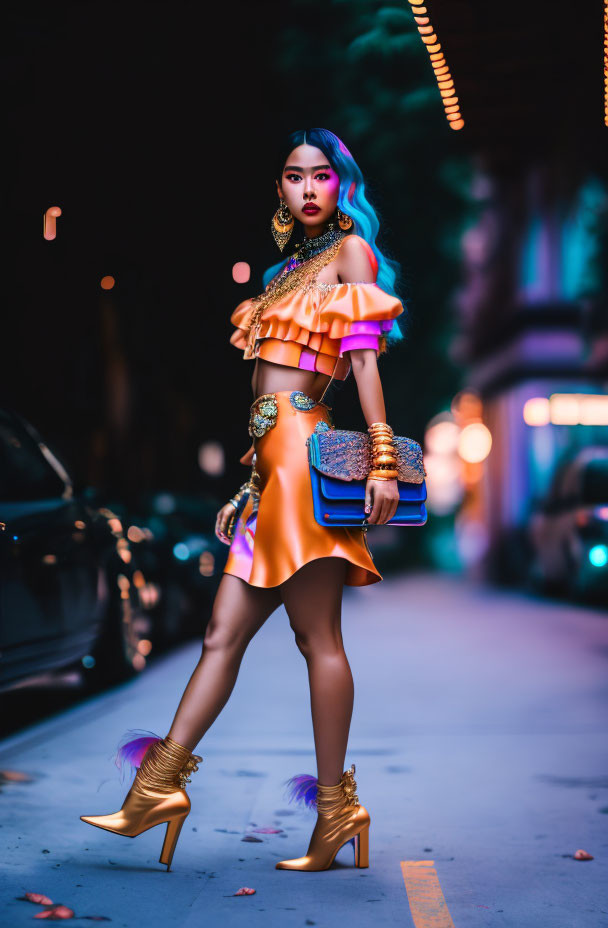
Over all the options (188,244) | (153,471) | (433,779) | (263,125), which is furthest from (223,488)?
(433,779)

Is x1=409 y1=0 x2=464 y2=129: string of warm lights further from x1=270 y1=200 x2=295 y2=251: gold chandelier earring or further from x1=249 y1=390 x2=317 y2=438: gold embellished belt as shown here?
x1=249 y1=390 x2=317 y2=438: gold embellished belt

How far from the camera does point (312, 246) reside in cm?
385

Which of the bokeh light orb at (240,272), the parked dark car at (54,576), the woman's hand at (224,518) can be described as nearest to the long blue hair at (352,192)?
the woman's hand at (224,518)

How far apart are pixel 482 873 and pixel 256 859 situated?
2.36 ft

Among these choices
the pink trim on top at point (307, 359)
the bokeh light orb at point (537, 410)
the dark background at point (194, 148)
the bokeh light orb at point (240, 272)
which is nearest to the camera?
the pink trim on top at point (307, 359)

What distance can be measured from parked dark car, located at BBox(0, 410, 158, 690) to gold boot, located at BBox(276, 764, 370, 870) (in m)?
2.39

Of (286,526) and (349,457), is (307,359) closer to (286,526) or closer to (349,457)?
(349,457)

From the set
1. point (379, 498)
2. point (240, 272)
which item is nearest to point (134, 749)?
point (379, 498)

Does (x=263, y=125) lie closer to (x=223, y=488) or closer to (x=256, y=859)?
(x=256, y=859)

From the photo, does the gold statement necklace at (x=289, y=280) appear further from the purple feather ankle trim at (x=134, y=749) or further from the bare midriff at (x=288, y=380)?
the purple feather ankle trim at (x=134, y=749)

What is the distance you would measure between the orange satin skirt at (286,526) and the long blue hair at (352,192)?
0.45 metres

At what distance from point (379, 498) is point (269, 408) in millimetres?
488

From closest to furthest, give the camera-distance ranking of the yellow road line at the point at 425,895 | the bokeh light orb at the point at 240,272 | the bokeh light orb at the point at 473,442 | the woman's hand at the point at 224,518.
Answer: the yellow road line at the point at 425,895 < the woman's hand at the point at 224,518 < the bokeh light orb at the point at 240,272 < the bokeh light orb at the point at 473,442

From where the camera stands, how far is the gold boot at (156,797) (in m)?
3.47
